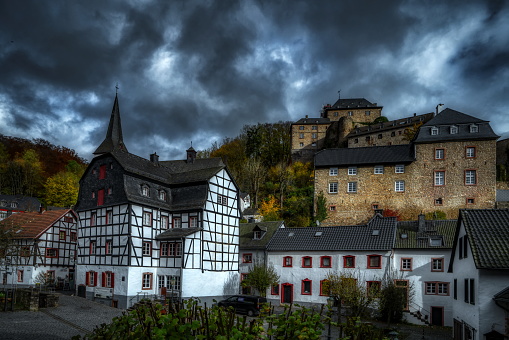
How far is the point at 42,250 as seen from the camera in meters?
39.2

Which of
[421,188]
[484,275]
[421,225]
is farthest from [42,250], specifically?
[421,188]

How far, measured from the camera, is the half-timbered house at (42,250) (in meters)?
37.8

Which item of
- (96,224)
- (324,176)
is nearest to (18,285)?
(96,224)

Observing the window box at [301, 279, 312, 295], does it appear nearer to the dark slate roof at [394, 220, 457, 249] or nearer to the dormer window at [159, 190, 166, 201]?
→ the dark slate roof at [394, 220, 457, 249]

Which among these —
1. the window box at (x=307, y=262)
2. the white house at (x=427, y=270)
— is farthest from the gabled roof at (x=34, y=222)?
the white house at (x=427, y=270)

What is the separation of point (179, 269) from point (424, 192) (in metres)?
31.2

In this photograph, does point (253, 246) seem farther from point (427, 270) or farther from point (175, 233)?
point (427, 270)

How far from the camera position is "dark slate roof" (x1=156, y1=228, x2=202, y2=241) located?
102 feet

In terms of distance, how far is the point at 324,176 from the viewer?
5288cm

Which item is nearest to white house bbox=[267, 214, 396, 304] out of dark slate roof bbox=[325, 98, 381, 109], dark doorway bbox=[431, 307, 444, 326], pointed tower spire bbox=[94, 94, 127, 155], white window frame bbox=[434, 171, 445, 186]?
dark doorway bbox=[431, 307, 444, 326]

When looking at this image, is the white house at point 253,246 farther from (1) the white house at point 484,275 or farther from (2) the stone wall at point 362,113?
(2) the stone wall at point 362,113

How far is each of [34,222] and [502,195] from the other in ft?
165

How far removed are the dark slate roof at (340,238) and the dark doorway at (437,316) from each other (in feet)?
17.3

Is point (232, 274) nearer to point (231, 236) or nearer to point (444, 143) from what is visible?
point (231, 236)
